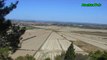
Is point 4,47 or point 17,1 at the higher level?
point 17,1

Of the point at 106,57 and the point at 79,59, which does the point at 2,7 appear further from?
the point at 79,59

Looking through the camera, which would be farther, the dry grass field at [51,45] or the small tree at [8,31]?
the dry grass field at [51,45]

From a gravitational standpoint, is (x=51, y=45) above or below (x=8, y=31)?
below

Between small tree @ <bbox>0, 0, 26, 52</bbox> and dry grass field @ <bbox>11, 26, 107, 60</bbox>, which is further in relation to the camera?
dry grass field @ <bbox>11, 26, 107, 60</bbox>

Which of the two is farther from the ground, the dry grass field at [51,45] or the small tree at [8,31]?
the small tree at [8,31]

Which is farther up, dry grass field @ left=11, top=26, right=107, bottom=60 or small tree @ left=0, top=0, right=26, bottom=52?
small tree @ left=0, top=0, right=26, bottom=52

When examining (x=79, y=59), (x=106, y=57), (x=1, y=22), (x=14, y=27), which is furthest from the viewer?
(x=79, y=59)

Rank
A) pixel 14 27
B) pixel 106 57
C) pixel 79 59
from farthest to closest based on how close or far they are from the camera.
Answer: pixel 79 59
pixel 106 57
pixel 14 27

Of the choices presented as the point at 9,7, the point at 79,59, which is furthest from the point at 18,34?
the point at 79,59

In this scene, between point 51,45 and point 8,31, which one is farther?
point 51,45

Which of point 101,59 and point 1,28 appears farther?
Answer: point 101,59

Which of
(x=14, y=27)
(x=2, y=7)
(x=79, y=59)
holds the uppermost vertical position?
(x=2, y=7)
